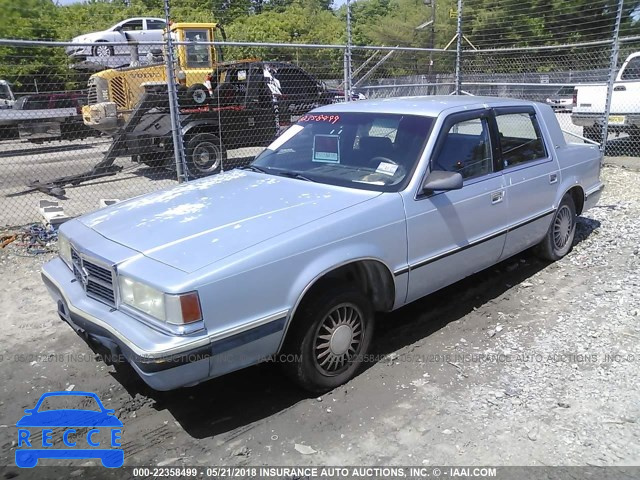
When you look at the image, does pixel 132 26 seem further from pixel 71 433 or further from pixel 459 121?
pixel 71 433

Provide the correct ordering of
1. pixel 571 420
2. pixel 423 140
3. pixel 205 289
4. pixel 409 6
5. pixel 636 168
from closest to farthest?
1. pixel 205 289
2. pixel 571 420
3. pixel 423 140
4. pixel 636 168
5. pixel 409 6

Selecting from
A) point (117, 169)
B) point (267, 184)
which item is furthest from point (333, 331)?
point (117, 169)

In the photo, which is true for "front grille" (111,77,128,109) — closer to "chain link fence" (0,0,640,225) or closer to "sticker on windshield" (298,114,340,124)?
"chain link fence" (0,0,640,225)

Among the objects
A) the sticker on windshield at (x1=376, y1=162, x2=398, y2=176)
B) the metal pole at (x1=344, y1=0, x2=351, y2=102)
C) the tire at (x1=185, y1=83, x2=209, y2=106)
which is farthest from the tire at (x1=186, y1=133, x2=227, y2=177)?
the sticker on windshield at (x1=376, y1=162, x2=398, y2=176)

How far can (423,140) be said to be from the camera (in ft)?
12.6

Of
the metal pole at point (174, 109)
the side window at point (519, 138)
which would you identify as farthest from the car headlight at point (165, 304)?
the metal pole at point (174, 109)

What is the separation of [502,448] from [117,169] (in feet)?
30.2

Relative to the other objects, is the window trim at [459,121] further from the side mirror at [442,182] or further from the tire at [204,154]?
the tire at [204,154]

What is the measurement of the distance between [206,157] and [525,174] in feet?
22.8

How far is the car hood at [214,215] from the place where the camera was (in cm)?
294

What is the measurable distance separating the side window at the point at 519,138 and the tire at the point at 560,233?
27.4 inches

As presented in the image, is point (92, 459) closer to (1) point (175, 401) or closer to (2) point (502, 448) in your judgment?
(1) point (175, 401)

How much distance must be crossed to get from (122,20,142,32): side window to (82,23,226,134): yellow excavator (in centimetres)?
991

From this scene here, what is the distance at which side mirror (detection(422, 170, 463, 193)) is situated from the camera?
11.7ft
